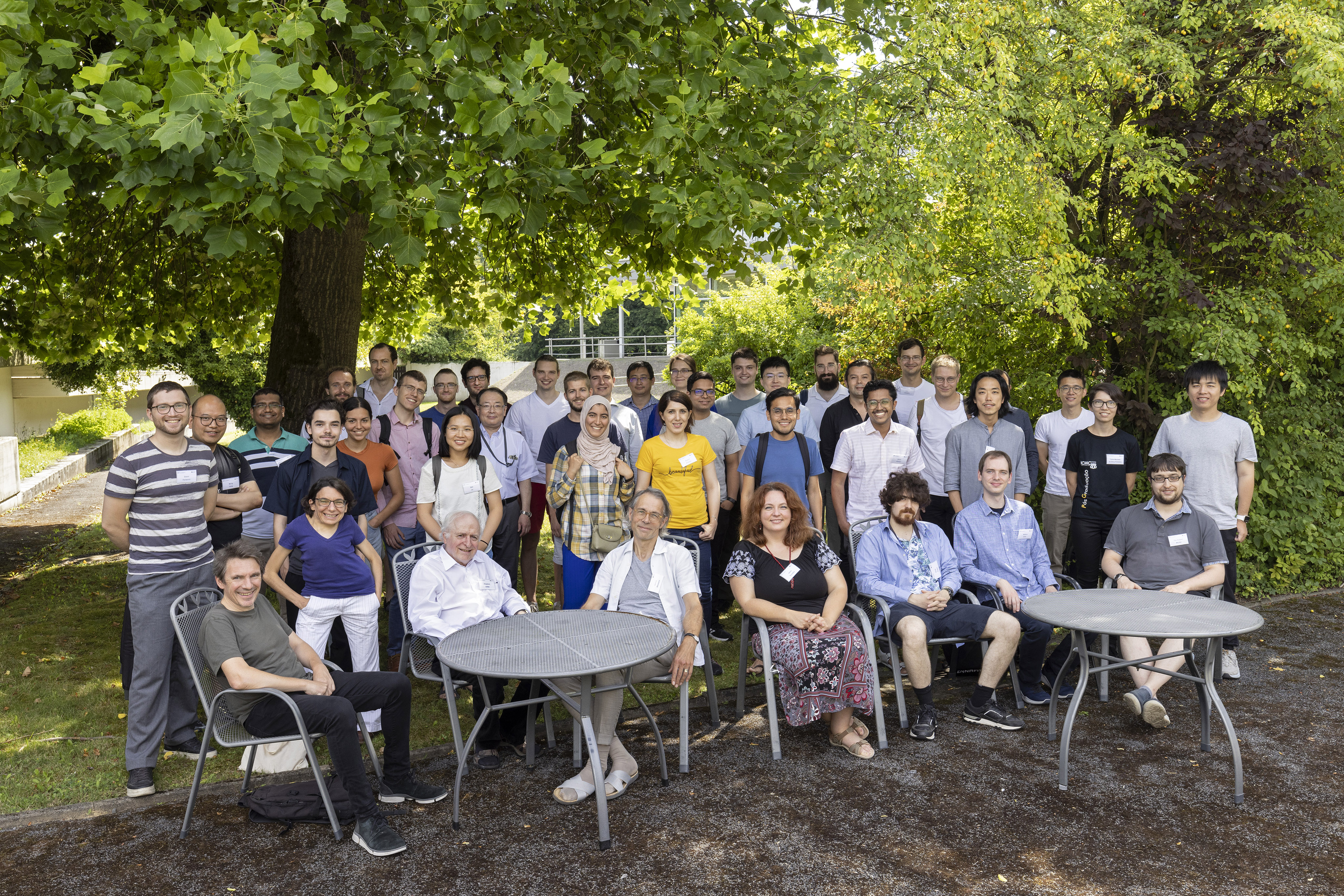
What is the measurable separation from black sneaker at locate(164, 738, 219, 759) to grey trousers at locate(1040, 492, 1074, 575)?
5.50 metres

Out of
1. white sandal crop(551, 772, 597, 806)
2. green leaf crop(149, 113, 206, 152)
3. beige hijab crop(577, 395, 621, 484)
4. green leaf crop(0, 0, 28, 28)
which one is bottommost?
white sandal crop(551, 772, 597, 806)

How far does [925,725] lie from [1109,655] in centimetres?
122

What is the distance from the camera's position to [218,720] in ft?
13.6

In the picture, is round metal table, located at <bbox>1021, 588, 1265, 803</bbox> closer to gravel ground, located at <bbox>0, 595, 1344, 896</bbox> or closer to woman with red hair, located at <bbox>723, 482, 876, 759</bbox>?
gravel ground, located at <bbox>0, 595, 1344, 896</bbox>

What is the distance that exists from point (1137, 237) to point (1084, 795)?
5740 millimetres

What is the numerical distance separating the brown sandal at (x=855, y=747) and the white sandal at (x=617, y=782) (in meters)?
1.11

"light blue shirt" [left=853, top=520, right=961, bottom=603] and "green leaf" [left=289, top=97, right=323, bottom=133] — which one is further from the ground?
"green leaf" [left=289, top=97, right=323, bottom=133]

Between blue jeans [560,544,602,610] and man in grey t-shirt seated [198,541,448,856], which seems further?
blue jeans [560,544,602,610]

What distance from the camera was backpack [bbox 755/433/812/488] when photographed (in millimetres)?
6430

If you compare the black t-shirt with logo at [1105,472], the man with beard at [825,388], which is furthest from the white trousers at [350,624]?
the black t-shirt with logo at [1105,472]

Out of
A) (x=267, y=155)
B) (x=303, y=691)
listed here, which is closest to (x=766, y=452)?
(x=303, y=691)

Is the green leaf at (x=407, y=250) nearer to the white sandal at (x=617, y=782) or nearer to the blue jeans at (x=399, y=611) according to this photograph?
the blue jeans at (x=399, y=611)

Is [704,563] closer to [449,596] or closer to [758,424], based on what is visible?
[758,424]

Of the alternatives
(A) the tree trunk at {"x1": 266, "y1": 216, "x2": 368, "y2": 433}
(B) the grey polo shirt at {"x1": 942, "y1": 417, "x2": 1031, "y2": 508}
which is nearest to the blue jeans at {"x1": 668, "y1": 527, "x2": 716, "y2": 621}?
(B) the grey polo shirt at {"x1": 942, "y1": 417, "x2": 1031, "y2": 508}
